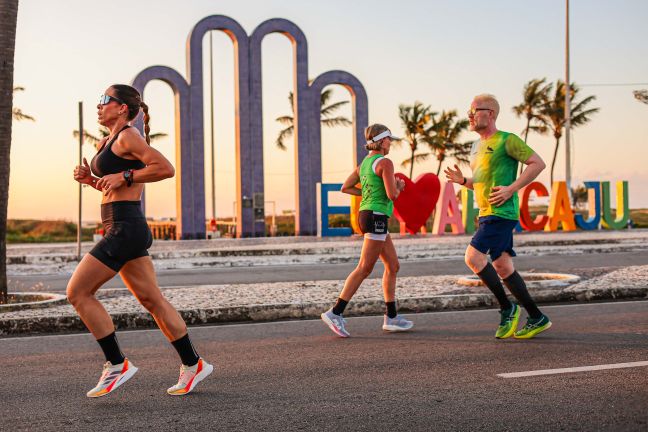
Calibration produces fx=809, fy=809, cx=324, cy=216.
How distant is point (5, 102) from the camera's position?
9578 millimetres

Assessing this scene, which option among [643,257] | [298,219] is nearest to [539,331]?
[643,257]

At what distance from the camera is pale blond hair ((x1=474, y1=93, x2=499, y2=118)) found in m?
6.75

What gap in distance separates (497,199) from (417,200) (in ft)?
69.7

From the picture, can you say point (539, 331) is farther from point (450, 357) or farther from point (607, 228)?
point (607, 228)

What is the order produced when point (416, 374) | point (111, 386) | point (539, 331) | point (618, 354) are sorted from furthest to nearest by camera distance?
point (539, 331)
point (618, 354)
point (416, 374)
point (111, 386)

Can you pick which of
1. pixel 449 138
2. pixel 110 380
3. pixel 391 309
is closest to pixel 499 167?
pixel 391 309

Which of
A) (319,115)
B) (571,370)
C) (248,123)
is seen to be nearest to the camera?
(571,370)

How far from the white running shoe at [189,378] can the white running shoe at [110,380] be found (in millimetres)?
294

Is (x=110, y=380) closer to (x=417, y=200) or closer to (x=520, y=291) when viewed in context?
(x=520, y=291)

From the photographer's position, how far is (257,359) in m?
6.14

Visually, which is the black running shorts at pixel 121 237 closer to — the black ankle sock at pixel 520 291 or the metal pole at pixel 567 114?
the black ankle sock at pixel 520 291

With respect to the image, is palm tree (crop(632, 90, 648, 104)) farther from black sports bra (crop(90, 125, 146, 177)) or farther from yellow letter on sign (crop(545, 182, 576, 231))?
black sports bra (crop(90, 125, 146, 177))

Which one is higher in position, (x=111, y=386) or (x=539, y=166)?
(x=539, y=166)

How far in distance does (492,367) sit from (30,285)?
1011cm
